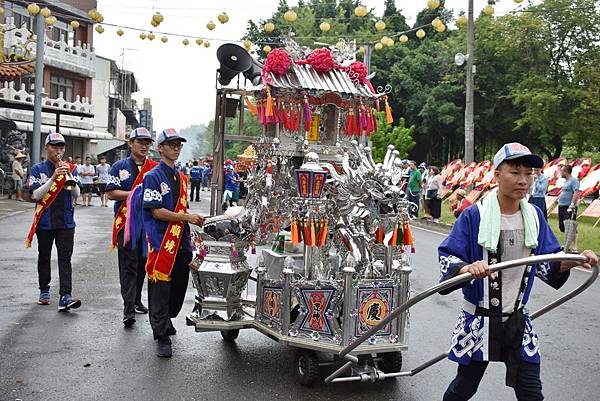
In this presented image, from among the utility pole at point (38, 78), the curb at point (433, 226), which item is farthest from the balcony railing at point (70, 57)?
the curb at point (433, 226)

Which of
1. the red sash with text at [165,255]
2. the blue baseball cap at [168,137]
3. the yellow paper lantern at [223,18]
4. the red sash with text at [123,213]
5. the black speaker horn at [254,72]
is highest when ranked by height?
the yellow paper lantern at [223,18]

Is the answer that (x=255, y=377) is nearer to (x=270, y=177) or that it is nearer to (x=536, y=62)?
(x=270, y=177)

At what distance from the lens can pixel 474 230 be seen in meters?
3.88

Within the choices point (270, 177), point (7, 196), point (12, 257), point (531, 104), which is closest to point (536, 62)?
point (531, 104)

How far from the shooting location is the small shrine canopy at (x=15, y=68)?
22.1 m

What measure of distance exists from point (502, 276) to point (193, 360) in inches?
122

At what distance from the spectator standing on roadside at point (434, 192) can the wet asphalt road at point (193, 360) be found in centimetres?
1081

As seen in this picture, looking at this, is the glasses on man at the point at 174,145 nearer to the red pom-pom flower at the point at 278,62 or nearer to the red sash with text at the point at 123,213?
the red pom-pom flower at the point at 278,62

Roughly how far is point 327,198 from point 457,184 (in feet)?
73.5

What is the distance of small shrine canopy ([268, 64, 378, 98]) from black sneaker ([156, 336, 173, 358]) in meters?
2.36

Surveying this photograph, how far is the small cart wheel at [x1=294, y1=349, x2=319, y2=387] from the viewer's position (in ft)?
17.4

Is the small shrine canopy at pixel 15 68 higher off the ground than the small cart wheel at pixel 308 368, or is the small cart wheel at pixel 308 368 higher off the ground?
the small shrine canopy at pixel 15 68

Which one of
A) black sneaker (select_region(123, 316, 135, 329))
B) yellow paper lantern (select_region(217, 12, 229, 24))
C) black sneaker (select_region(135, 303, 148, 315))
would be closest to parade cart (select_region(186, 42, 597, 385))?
black sneaker (select_region(123, 316, 135, 329))

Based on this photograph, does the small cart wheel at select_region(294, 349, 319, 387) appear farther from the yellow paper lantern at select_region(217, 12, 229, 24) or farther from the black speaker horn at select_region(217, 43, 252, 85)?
the yellow paper lantern at select_region(217, 12, 229, 24)
